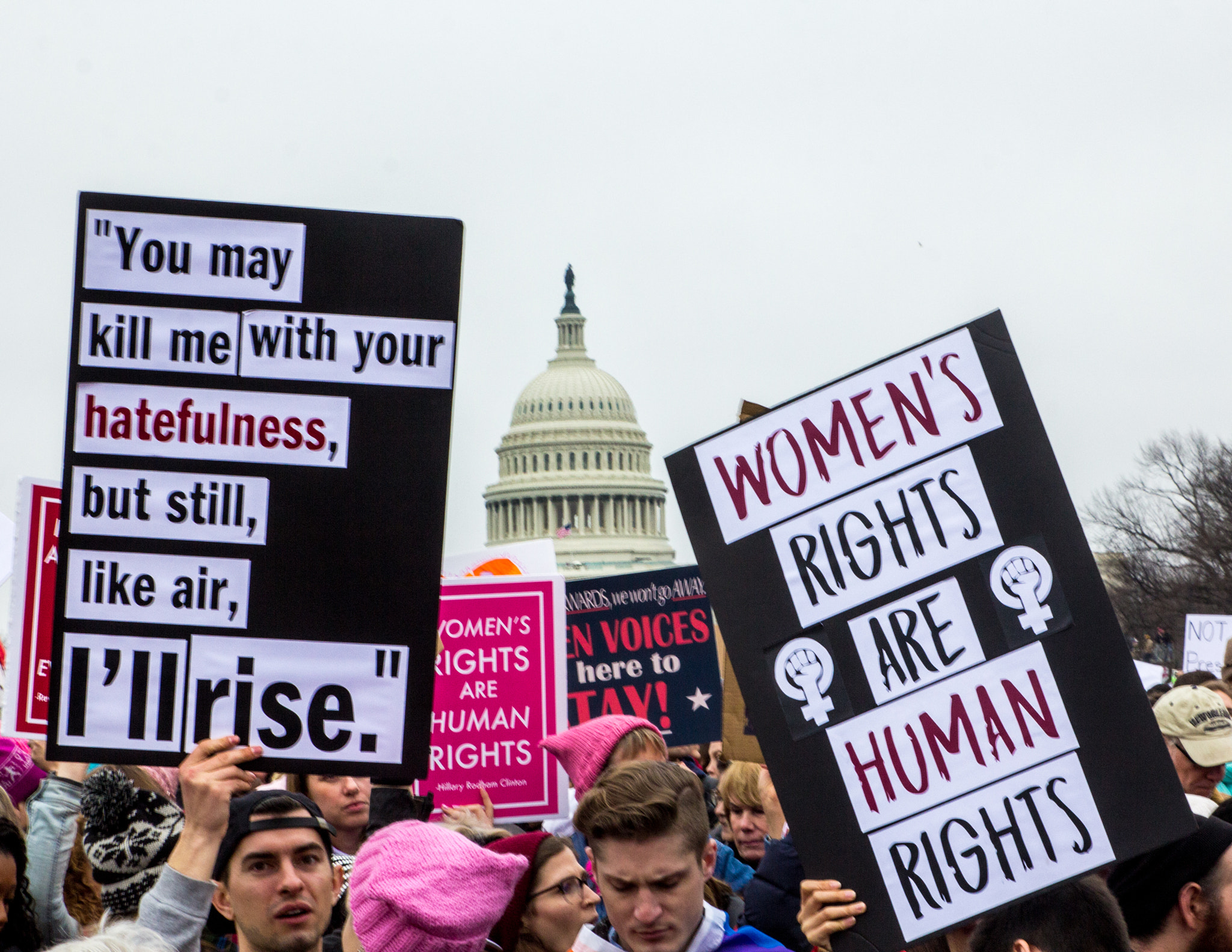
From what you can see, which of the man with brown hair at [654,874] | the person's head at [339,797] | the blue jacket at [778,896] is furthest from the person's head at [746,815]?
the man with brown hair at [654,874]

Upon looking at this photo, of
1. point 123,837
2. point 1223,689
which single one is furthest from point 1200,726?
point 123,837

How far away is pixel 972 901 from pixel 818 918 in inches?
11.4

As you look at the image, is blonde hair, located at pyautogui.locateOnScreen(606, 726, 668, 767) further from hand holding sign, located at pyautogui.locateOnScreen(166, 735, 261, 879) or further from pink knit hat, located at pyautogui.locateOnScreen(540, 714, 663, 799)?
hand holding sign, located at pyautogui.locateOnScreen(166, 735, 261, 879)

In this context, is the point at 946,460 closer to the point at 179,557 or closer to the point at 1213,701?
the point at 179,557

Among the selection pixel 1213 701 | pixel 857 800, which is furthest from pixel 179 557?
pixel 1213 701

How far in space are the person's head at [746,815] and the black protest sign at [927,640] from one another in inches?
112

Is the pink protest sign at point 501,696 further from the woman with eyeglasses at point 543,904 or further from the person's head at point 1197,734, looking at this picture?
the person's head at point 1197,734

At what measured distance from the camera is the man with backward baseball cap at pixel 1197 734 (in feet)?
17.2

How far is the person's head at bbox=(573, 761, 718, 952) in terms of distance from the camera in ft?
10.6

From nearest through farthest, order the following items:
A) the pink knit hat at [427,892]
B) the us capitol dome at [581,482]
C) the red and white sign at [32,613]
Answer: the pink knit hat at [427,892] < the red and white sign at [32,613] < the us capitol dome at [581,482]

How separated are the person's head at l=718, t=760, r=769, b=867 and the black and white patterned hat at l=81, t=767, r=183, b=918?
2517 mm

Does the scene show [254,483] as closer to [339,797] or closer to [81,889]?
[81,889]

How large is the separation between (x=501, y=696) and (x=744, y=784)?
980 mm

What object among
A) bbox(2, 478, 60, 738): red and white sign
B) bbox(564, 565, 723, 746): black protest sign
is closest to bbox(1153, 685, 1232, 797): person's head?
bbox(564, 565, 723, 746): black protest sign
